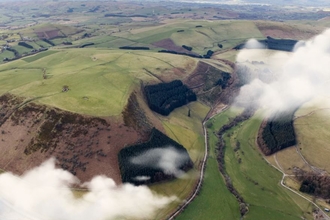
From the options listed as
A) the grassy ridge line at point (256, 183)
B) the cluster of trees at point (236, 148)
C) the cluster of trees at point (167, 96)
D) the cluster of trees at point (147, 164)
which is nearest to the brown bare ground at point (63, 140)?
the cluster of trees at point (147, 164)

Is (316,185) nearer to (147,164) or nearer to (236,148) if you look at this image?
(236,148)

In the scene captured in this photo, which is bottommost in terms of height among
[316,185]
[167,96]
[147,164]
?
[316,185]

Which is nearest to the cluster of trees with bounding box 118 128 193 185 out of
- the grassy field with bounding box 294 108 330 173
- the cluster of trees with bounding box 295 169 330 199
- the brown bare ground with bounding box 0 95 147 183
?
the brown bare ground with bounding box 0 95 147 183

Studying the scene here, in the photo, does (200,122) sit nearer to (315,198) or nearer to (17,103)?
(315,198)

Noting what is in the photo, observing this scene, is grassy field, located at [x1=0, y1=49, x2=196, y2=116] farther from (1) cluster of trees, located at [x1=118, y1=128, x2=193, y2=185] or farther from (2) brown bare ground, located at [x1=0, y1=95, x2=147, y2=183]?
(1) cluster of trees, located at [x1=118, y1=128, x2=193, y2=185]

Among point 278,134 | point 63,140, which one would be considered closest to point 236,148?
point 278,134

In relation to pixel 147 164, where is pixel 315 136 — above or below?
below
